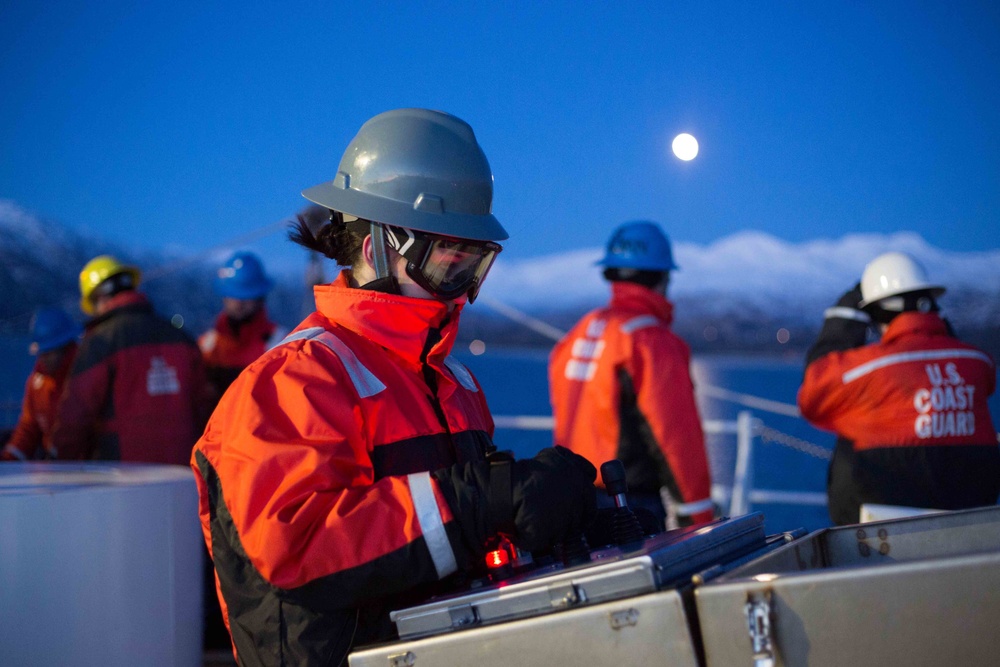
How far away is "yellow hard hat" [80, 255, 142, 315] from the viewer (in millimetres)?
4602

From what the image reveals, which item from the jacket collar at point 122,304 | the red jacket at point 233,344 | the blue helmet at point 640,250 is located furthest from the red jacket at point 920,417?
the red jacket at point 233,344

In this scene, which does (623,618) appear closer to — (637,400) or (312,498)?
(312,498)

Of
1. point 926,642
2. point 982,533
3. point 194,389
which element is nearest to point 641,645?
point 926,642

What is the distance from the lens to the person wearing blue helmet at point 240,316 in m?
5.66

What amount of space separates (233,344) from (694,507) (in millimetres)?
3329

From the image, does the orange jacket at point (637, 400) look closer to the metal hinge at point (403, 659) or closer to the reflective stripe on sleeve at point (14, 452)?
the metal hinge at point (403, 659)

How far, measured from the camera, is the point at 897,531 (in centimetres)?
163

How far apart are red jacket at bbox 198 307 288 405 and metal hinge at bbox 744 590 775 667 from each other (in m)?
4.76

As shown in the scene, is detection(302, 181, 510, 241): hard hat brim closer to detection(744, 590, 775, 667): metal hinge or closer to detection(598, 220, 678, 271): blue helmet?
detection(744, 590, 775, 667): metal hinge

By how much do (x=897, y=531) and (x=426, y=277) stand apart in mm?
1010

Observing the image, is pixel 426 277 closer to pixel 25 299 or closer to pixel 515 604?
pixel 515 604

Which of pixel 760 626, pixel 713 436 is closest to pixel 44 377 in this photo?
pixel 760 626

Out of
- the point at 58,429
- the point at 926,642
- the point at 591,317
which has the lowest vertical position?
the point at 926,642

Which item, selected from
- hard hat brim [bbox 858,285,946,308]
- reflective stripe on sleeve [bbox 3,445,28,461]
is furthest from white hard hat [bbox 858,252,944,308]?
reflective stripe on sleeve [bbox 3,445,28,461]
